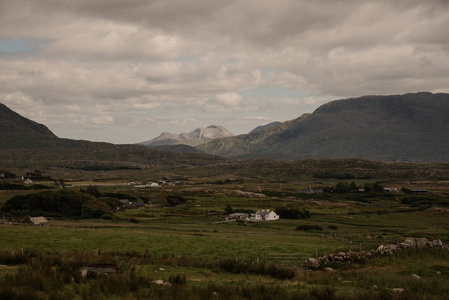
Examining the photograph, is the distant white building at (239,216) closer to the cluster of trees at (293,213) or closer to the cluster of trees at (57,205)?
the cluster of trees at (293,213)

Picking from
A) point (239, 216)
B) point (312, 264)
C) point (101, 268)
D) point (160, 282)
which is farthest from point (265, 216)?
point (160, 282)

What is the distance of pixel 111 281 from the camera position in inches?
763

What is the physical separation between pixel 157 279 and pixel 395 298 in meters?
11.7

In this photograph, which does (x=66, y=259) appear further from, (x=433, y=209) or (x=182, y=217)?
(x=433, y=209)

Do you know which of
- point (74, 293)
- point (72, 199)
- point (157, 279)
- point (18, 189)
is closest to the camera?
point (74, 293)

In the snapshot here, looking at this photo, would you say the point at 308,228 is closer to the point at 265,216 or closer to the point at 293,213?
the point at 265,216

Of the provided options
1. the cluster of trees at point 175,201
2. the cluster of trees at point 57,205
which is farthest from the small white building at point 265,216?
the cluster of trees at point 175,201

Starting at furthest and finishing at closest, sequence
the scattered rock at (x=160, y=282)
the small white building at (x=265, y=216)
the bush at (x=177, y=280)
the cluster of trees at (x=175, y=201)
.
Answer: the cluster of trees at (x=175, y=201) → the small white building at (x=265, y=216) → the bush at (x=177, y=280) → the scattered rock at (x=160, y=282)

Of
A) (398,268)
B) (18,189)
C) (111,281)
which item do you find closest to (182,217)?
(398,268)

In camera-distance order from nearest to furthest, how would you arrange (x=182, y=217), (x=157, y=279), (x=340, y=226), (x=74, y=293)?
(x=74, y=293)
(x=157, y=279)
(x=340, y=226)
(x=182, y=217)

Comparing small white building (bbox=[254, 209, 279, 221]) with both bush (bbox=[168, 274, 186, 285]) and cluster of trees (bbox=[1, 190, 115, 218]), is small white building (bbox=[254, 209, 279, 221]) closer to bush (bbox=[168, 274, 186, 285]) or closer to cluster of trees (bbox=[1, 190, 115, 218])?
cluster of trees (bbox=[1, 190, 115, 218])

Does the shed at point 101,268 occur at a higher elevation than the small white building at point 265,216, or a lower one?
higher

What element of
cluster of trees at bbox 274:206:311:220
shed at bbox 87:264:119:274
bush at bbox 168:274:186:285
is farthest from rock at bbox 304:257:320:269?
cluster of trees at bbox 274:206:311:220

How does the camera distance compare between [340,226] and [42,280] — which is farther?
[340,226]
